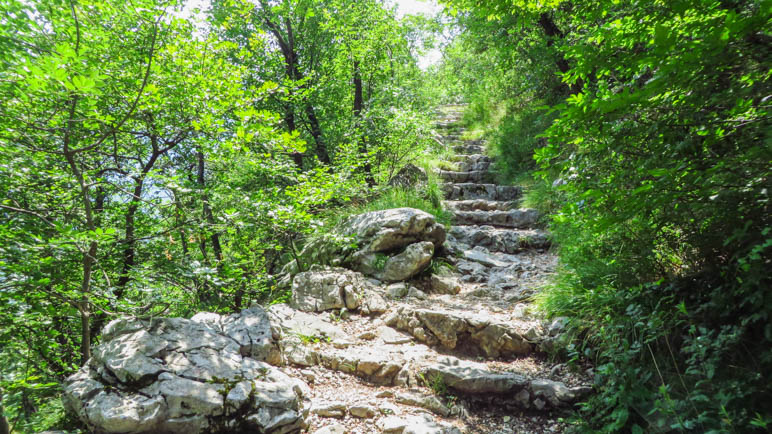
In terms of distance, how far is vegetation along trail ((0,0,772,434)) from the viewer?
2113mm

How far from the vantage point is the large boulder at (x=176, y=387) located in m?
2.27

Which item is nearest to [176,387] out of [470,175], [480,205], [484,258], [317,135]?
[484,258]

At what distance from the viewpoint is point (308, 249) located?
6844mm

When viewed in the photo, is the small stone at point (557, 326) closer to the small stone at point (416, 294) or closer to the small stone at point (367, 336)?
the small stone at point (416, 294)

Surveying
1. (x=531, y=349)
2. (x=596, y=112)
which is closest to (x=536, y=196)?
(x=531, y=349)

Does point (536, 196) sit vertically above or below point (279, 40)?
below

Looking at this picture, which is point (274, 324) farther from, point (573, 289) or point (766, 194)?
point (766, 194)

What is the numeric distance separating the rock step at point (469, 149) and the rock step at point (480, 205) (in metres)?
4.26

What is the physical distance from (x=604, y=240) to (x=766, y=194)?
219cm

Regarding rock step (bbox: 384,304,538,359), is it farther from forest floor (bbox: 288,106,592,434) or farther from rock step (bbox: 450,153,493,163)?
rock step (bbox: 450,153,493,163)

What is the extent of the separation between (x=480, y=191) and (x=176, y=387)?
966 cm

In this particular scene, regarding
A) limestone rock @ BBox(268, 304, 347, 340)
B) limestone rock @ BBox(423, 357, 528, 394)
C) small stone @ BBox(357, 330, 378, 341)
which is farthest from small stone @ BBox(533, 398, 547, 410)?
limestone rock @ BBox(268, 304, 347, 340)

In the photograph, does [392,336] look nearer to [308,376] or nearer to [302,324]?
[302,324]

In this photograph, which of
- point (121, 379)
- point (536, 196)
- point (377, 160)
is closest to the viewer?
point (121, 379)
